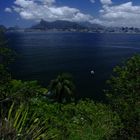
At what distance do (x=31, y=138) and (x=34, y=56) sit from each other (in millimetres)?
136487

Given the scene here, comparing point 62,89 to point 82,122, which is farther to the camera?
point 62,89

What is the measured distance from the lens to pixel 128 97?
59.1 feet

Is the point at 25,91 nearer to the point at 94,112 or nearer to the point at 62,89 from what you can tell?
the point at 94,112

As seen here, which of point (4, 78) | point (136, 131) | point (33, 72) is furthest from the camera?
point (33, 72)

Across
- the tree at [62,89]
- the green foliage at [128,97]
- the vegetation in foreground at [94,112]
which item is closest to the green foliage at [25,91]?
the vegetation in foreground at [94,112]

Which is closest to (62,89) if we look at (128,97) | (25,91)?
(128,97)

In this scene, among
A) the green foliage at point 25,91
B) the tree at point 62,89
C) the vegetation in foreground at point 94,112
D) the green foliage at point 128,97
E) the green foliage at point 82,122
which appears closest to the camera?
the green foliage at point 25,91

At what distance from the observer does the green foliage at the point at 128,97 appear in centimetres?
1606

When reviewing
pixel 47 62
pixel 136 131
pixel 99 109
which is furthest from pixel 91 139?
pixel 47 62

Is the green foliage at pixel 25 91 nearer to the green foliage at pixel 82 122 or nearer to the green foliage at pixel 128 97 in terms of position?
the green foliage at pixel 82 122

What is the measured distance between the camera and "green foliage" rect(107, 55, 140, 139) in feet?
52.7

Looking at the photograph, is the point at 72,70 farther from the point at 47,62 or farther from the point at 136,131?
the point at 136,131

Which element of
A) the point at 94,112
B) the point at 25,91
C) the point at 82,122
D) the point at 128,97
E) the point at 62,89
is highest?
the point at 25,91

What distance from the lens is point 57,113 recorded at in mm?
19859
